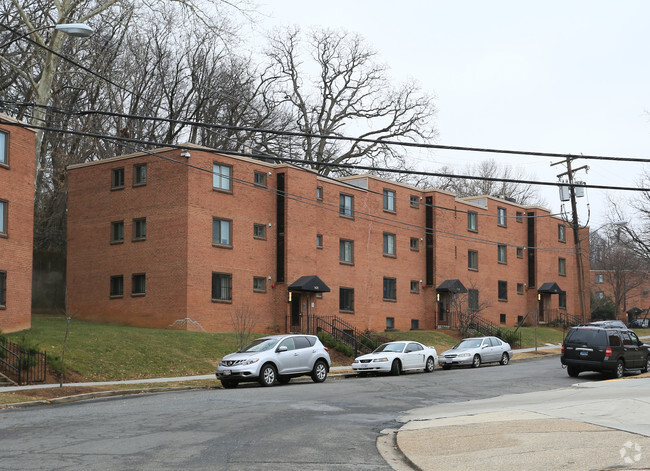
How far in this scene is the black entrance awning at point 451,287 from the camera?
5331 centimetres

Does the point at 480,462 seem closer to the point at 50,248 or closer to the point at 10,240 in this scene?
the point at 10,240

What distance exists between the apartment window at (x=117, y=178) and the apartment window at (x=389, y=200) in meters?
16.9

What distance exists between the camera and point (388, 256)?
5112 cm

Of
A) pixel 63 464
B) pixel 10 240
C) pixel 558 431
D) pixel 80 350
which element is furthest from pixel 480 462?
pixel 10 240

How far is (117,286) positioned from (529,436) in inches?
1295

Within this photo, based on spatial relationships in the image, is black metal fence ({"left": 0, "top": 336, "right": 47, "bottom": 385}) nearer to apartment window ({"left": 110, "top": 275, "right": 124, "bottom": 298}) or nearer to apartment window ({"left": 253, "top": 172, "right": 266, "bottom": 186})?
apartment window ({"left": 110, "top": 275, "right": 124, "bottom": 298})

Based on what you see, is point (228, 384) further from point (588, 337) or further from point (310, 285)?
point (310, 285)

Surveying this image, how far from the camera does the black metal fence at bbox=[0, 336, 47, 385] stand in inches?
967

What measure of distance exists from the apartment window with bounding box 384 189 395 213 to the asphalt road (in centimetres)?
2800

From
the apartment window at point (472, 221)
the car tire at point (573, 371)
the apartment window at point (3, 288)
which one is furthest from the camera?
the apartment window at point (472, 221)

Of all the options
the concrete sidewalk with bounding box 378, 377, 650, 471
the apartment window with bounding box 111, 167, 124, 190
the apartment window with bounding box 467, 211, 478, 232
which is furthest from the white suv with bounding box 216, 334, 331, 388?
the apartment window with bounding box 467, 211, 478, 232

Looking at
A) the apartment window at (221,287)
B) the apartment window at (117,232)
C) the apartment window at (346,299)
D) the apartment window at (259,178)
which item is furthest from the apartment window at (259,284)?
the apartment window at (117,232)

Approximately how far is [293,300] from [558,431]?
3187 centimetres

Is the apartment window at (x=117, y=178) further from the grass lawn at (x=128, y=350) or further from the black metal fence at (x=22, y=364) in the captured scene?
the black metal fence at (x=22, y=364)
